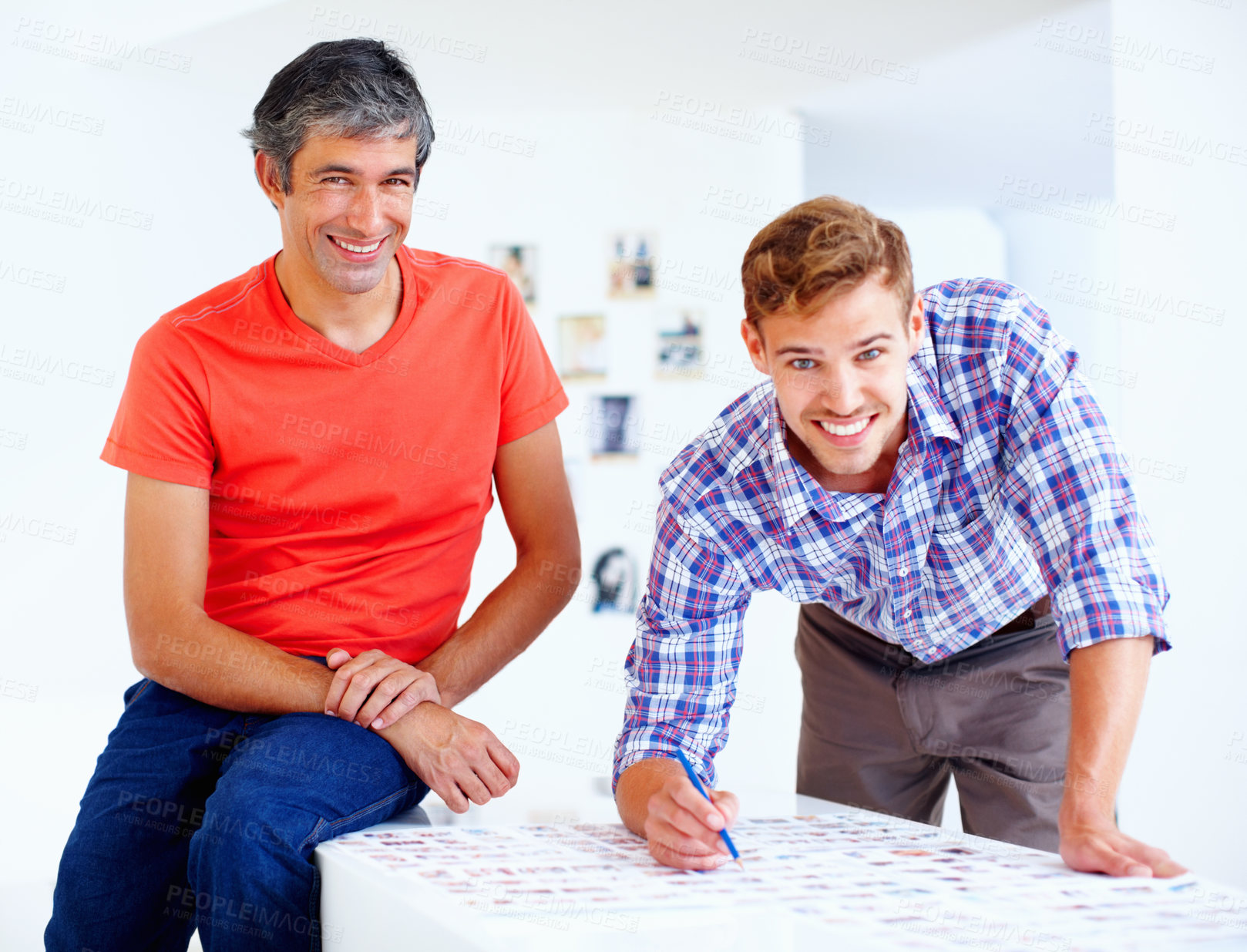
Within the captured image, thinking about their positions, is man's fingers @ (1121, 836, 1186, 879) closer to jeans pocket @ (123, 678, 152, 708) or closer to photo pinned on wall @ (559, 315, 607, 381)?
jeans pocket @ (123, 678, 152, 708)

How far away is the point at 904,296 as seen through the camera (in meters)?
1.16

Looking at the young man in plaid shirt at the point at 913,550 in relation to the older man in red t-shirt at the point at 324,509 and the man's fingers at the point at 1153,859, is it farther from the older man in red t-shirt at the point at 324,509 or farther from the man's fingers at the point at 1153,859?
the older man in red t-shirt at the point at 324,509

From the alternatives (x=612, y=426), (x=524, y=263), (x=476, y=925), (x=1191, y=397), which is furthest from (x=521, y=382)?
(x=524, y=263)

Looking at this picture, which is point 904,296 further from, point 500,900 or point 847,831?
point 500,900

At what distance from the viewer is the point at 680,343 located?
353 cm

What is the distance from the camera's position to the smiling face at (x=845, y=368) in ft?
3.69

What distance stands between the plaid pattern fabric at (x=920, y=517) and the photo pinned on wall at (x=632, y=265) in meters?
2.23

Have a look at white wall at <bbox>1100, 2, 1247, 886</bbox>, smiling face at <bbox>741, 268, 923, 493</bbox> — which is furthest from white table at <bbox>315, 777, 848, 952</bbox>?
white wall at <bbox>1100, 2, 1247, 886</bbox>

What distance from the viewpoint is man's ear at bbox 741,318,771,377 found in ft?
3.95

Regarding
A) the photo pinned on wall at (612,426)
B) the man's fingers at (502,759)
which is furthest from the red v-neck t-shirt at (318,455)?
the photo pinned on wall at (612,426)

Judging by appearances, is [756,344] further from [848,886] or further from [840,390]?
[848,886]

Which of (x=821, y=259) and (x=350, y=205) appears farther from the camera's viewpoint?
(x=350, y=205)

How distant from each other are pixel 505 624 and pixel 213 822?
19.4 inches

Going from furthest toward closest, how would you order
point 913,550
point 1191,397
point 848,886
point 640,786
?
point 1191,397
point 913,550
point 640,786
point 848,886
